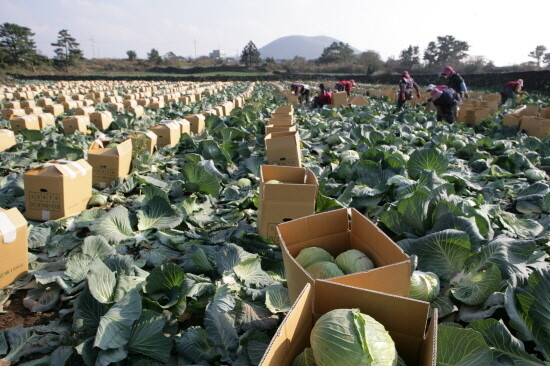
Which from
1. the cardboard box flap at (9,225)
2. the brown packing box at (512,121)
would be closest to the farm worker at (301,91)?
the brown packing box at (512,121)

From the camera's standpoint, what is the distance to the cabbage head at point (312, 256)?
242 centimetres

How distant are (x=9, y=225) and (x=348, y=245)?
8.77 ft

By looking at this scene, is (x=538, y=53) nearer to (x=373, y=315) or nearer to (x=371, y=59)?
(x=371, y=59)

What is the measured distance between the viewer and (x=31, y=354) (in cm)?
240

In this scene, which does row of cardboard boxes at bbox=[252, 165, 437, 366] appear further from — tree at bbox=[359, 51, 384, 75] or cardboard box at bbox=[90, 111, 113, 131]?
tree at bbox=[359, 51, 384, 75]

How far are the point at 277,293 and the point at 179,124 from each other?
6.94m

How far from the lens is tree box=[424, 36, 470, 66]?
78.5m

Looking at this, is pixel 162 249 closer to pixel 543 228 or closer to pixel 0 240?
pixel 0 240

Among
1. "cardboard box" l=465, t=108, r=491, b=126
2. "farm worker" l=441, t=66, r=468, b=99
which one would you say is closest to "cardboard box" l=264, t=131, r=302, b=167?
"cardboard box" l=465, t=108, r=491, b=126

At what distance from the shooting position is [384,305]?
1.62m

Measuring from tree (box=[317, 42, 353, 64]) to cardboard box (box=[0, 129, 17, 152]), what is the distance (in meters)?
90.1

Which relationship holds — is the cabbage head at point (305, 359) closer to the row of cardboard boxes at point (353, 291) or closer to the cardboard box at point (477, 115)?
the row of cardboard boxes at point (353, 291)

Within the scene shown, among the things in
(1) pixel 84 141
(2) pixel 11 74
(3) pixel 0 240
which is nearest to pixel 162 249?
(3) pixel 0 240

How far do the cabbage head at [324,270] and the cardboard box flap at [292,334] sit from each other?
55 cm
